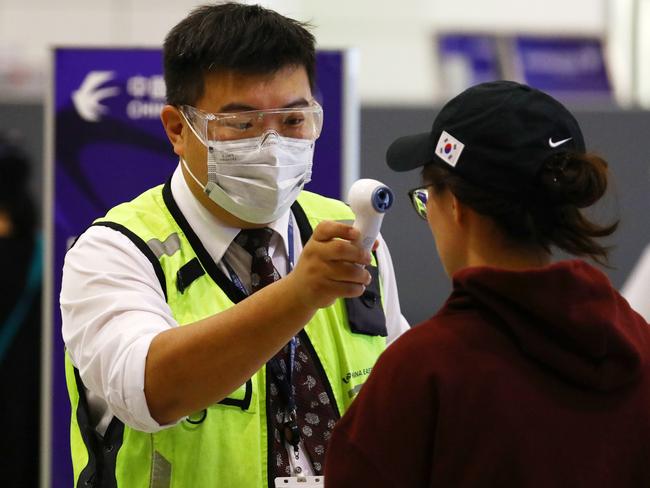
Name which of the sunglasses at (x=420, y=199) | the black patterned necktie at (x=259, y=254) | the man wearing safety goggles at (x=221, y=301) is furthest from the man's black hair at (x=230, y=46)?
the sunglasses at (x=420, y=199)

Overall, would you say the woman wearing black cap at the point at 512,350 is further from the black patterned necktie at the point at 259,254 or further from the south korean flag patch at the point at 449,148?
the black patterned necktie at the point at 259,254

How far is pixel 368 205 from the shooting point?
141 centimetres

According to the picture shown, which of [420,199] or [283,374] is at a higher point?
[420,199]

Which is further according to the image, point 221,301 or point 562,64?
point 562,64

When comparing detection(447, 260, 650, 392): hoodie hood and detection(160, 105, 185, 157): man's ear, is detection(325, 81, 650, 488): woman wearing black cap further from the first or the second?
Answer: detection(160, 105, 185, 157): man's ear

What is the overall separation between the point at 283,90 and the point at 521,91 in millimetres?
536

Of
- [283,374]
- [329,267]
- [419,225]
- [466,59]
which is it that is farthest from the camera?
[466,59]

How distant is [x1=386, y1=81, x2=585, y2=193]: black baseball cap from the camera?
→ 1282mm

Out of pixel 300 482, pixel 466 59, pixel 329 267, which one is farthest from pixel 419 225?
pixel 329 267

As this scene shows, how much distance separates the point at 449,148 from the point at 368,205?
0.14 m

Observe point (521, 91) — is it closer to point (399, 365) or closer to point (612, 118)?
point (399, 365)

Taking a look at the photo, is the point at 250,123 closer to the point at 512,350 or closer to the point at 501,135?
the point at 501,135

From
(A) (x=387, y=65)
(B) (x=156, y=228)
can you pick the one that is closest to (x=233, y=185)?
(B) (x=156, y=228)

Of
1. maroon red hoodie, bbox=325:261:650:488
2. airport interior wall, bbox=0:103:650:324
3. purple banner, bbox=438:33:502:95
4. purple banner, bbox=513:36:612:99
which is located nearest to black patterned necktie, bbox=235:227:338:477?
maroon red hoodie, bbox=325:261:650:488
